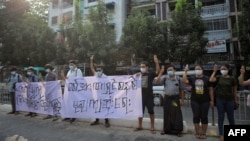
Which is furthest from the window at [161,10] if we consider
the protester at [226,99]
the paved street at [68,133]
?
the protester at [226,99]

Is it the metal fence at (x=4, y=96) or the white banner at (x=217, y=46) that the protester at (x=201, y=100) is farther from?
the white banner at (x=217, y=46)

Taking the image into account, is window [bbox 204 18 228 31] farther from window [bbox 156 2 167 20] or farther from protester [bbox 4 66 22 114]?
protester [bbox 4 66 22 114]

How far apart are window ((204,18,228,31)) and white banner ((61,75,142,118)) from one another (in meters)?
19.1

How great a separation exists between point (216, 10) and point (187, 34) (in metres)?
6.97

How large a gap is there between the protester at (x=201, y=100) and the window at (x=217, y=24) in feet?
63.6

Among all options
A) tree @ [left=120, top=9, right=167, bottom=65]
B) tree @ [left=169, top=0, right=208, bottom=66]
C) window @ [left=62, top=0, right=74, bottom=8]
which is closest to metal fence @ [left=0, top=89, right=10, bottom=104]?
tree @ [left=120, top=9, right=167, bottom=65]

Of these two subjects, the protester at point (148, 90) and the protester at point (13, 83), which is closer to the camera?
the protester at point (148, 90)

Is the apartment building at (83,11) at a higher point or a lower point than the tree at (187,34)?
higher

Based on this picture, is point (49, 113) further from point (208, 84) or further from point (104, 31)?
point (104, 31)

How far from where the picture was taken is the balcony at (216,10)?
23.9 m

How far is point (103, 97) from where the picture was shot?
693 centimetres

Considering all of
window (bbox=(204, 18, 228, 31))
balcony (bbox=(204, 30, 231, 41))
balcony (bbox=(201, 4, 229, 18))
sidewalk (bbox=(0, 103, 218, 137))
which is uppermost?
balcony (bbox=(201, 4, 229, 18))

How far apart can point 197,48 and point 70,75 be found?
43.2ft

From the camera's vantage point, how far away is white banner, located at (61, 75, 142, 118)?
6.51 metres
